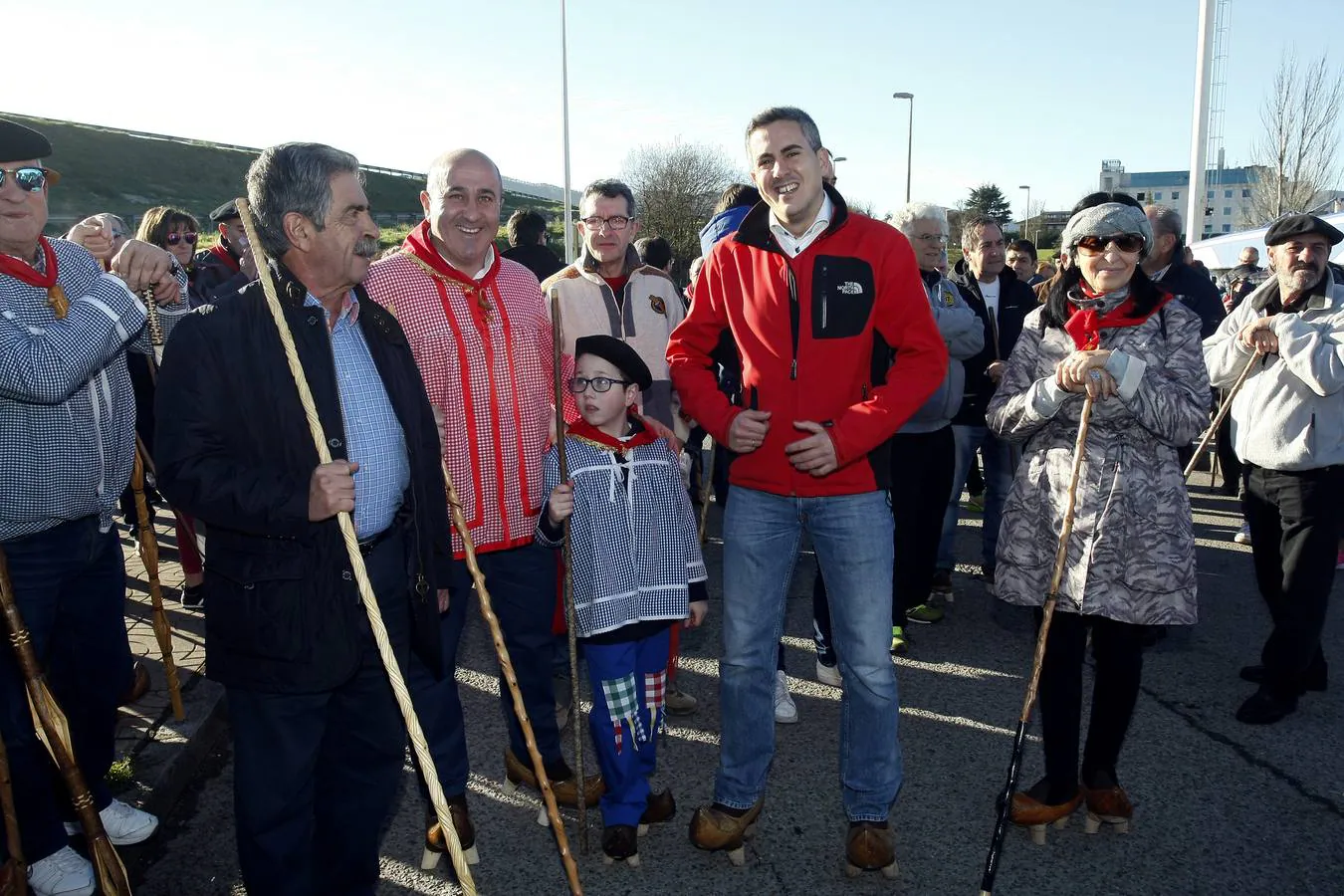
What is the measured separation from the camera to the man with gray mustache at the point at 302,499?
237 centimetres

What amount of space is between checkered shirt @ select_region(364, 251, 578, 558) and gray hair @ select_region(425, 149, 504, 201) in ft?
0.82

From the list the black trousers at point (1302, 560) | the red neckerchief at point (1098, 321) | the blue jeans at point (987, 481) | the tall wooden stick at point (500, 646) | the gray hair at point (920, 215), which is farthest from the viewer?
the blue jeans at point (987, 481)

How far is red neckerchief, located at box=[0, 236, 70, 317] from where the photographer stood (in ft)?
9.11

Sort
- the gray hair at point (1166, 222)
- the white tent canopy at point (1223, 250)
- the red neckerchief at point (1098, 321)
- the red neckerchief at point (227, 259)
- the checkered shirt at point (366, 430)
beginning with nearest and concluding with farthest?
the checkered shirt at point (366, 430) < the red neckerchief at point (1098, 321) < the gray hair at point (1166, 222) < the red neckerchief at point (227, 259) < the white tent canopy at point (1223, 250)

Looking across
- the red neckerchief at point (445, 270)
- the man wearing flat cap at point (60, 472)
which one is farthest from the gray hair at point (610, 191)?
the man wearing flat cap at point (60, 472)

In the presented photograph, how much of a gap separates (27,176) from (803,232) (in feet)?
7.62

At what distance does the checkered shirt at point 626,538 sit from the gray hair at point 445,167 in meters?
0.96

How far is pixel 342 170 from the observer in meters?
2.52

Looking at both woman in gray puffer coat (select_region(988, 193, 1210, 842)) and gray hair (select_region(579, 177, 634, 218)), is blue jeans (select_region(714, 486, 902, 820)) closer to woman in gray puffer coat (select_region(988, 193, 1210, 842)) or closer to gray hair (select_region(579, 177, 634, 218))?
woman in gray puffer coat (select_region(988, 193, 1210, 842))

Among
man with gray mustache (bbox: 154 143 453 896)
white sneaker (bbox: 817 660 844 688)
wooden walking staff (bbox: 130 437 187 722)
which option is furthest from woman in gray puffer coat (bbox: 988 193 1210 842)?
wooden walking staff (bbox: 130 437 187 722)

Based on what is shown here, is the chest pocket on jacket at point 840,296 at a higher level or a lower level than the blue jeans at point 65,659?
higher

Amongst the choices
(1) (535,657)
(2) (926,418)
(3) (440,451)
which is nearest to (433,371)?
(3) (440,451)

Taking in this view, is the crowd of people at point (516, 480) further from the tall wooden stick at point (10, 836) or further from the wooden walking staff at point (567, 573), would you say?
Result: the tall wooden stick at point (10, 836)

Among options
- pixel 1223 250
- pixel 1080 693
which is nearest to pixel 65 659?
pixel 1080 693
